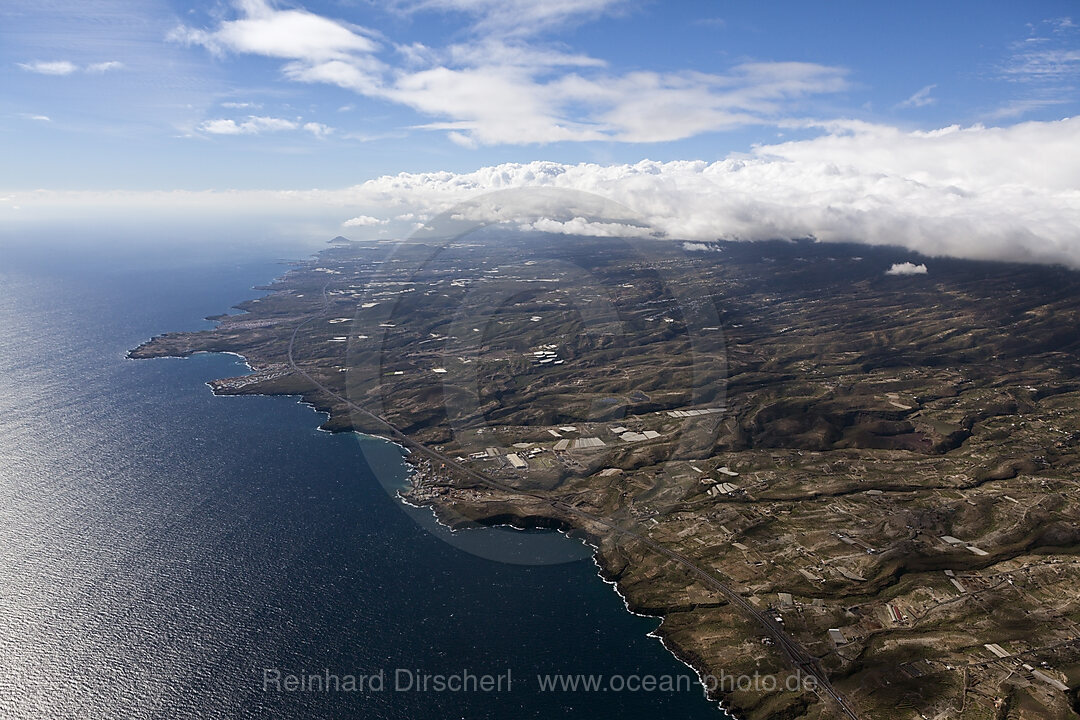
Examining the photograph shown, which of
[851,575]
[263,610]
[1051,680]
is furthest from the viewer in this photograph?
[851,575]

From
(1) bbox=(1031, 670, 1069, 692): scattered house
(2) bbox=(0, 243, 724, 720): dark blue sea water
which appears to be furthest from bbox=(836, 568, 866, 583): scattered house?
(2) bbox=(0, 243, 724, 720): dark blue sea water

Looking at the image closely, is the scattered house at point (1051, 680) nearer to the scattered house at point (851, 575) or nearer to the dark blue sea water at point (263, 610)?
the scattered house at point (851, 575)

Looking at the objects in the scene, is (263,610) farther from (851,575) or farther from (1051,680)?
(1051,680)

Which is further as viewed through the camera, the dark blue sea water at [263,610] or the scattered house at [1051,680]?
the scattered house at [1051,680]

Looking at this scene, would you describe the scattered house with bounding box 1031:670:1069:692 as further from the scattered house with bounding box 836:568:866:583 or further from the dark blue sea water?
the dark blue sea water

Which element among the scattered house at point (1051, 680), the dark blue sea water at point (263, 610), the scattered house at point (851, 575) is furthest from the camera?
the scattered house at point (851, 575)

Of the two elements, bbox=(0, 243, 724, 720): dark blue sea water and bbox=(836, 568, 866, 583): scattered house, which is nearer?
bbox=(0, 243, 724, 720): dark blue sea water

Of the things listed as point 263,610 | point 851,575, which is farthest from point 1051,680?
point 263,610

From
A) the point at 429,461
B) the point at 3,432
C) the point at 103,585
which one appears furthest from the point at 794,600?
the point at 3,432

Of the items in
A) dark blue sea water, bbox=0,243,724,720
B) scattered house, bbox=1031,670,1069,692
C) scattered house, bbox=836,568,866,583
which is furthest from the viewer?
scattered house, bbox=836,568,866,583

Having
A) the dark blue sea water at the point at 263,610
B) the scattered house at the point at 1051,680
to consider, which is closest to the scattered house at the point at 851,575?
the scattered house at the point at 1051,680

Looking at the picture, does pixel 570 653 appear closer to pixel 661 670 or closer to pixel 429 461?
pixel 661 670
